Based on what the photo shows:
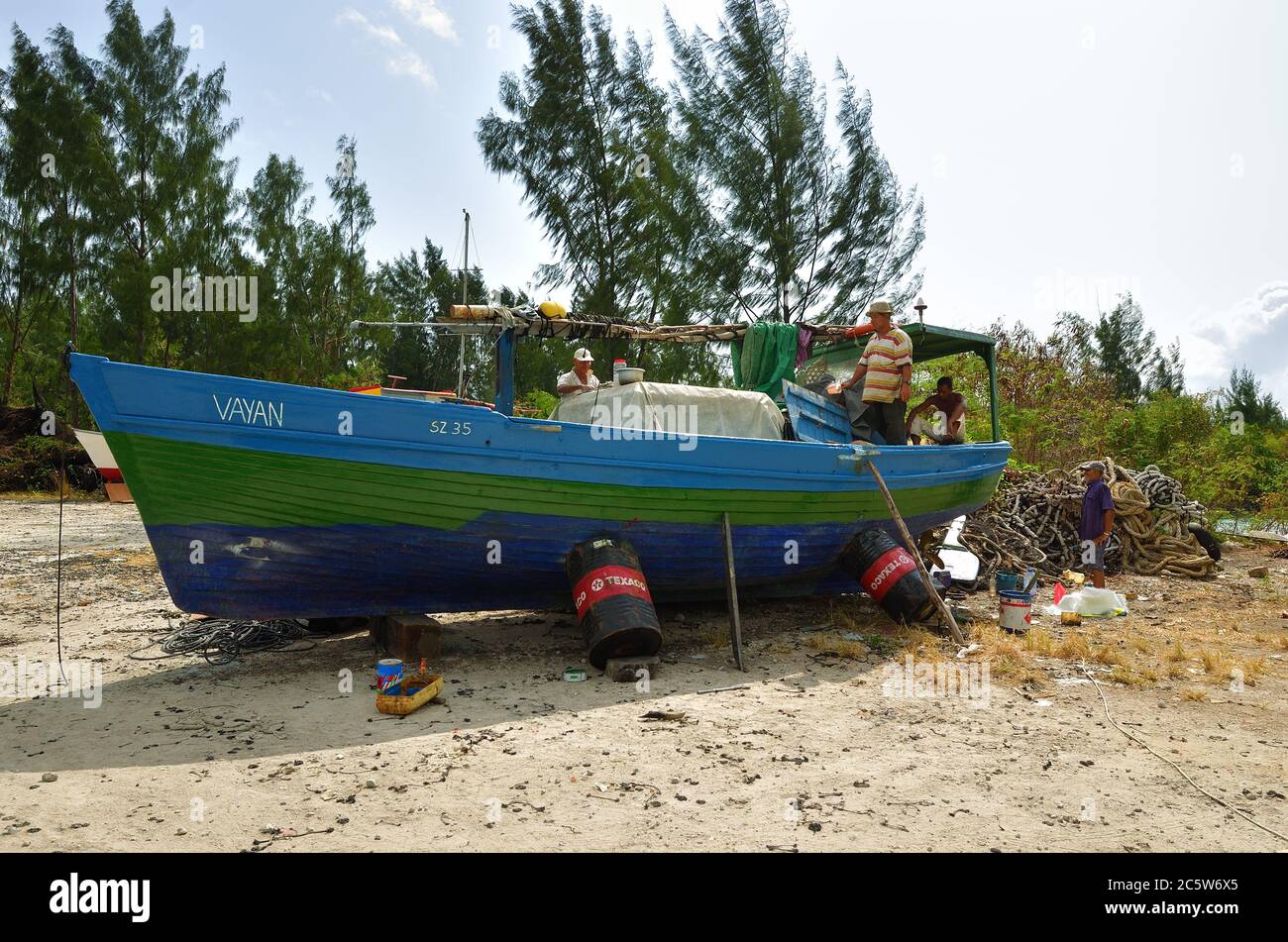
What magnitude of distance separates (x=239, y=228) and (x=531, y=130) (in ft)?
33.9

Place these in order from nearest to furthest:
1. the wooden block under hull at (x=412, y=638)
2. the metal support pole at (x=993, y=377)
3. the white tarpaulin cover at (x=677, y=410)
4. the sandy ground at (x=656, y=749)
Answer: the sandy ground at (x=656, y=749) < the wooden block under hull at (x=412, y=638) < the white tarpaulin cover at (x=677, y=410) < the metal support pole at (x=993, y=377)

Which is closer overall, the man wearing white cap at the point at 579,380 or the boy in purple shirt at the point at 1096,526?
the man wearing white cap at the point at 579,380

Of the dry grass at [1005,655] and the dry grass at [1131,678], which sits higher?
the dry grass at [1005,655]

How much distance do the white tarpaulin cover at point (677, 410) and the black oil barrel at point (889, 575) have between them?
4.41ft

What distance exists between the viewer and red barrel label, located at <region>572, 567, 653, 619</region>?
219 inches

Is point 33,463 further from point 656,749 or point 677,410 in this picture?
point 656,749

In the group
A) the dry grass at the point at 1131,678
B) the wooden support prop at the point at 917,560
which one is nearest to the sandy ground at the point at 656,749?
the dry grass at the point at 1131,678

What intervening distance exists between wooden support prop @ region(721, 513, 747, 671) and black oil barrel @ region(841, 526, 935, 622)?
4.65 feet

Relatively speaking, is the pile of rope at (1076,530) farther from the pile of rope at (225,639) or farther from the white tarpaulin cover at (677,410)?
the pile of rope at (225,639)

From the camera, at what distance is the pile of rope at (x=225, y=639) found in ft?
19.5

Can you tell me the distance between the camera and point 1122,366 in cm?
3878

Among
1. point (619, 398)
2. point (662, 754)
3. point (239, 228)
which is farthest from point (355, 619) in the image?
point (239, 228)

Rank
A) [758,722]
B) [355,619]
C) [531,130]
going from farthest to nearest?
[531,130], [355,619], [758,722]
